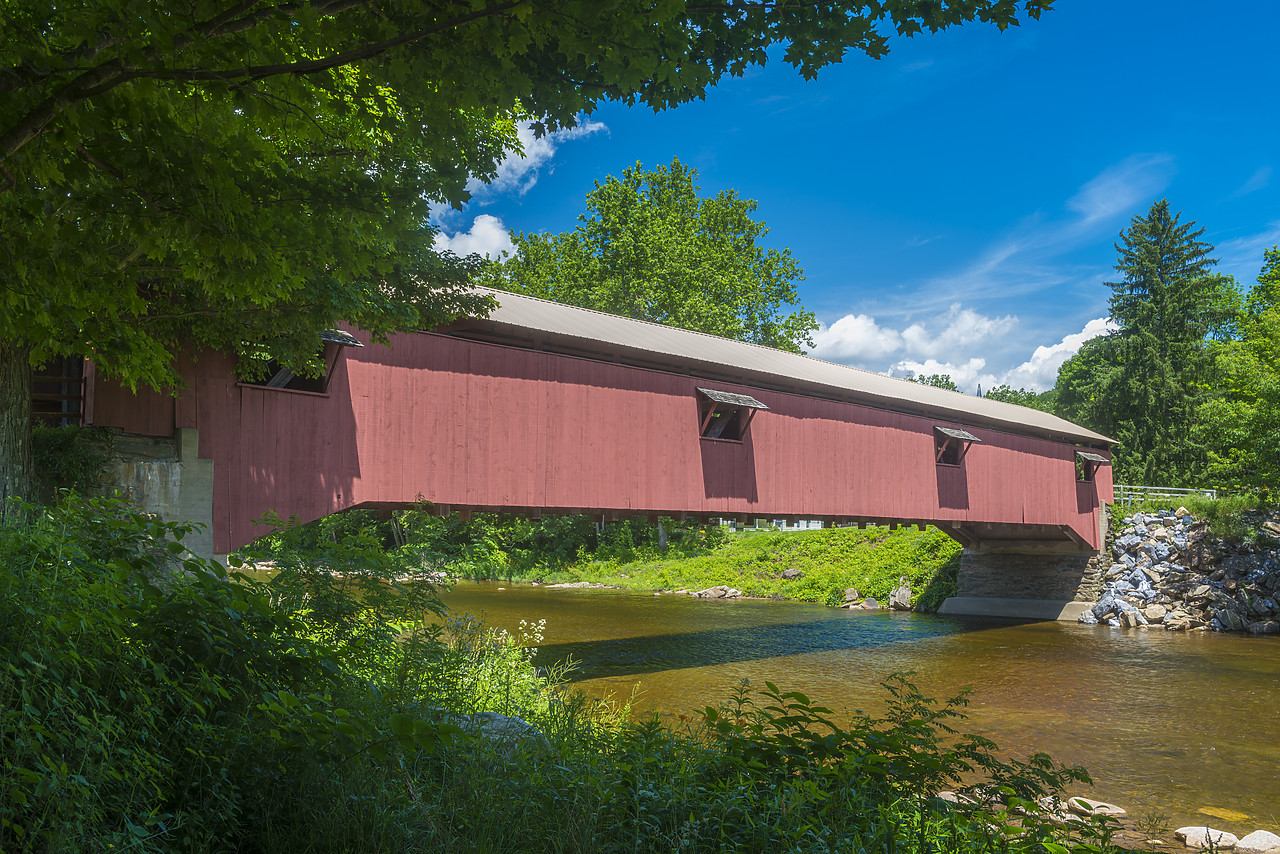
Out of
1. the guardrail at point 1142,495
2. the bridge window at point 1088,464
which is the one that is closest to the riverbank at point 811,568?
the bridge window at point 1088,464

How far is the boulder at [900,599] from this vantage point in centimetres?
2089

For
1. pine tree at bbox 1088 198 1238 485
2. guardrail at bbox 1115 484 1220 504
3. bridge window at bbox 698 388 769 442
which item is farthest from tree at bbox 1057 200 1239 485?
bridge window at bbox 698 388 769 442

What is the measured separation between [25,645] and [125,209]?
5.11ft

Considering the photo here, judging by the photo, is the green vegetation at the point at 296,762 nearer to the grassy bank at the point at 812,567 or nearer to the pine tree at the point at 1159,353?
the grassy bank at the point at 812,567

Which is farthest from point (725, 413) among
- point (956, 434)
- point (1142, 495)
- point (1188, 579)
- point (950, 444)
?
point (1142, 495)

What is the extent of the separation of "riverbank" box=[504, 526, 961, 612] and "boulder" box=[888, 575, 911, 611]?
0.49 feet

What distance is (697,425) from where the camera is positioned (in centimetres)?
1155

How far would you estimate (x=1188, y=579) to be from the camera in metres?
17.6

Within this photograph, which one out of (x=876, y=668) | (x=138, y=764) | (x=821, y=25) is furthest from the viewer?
(x=876, y=668)

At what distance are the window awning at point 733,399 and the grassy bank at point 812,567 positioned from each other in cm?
1165

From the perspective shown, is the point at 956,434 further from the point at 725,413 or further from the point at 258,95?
the point at 258,95

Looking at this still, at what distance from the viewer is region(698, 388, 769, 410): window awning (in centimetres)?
1149

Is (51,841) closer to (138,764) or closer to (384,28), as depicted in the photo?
(138,764)

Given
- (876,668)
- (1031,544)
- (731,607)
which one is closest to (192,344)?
(876,668)
